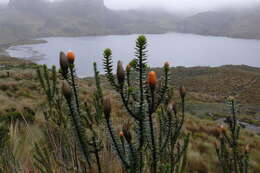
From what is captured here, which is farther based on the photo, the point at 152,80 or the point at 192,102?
the point at 192,102

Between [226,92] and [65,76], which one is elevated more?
[65,76]

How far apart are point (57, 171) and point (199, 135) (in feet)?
15.9

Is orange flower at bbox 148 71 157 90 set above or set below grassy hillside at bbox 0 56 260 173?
above

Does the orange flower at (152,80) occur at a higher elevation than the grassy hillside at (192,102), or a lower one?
higher

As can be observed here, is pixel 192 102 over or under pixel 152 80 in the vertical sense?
under

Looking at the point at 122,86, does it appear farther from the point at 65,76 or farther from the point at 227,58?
the point at 227,58

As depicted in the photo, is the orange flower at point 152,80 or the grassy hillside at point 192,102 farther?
the grassy hillside at point 192,102

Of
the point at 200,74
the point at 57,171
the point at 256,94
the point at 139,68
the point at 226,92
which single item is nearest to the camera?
the point at 139,68

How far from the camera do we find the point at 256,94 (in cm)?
3231

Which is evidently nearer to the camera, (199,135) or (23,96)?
(199,135)

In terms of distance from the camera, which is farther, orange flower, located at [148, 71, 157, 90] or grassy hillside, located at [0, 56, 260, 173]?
grassy hillside, located at [0, 56, 260, 173]

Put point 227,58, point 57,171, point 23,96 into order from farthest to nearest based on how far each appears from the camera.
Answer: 1. point 227,58
2. point 23,96
3. point 57,171

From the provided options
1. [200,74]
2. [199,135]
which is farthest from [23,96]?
[200,74]

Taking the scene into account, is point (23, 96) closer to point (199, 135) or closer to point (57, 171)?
point (199, 135)
